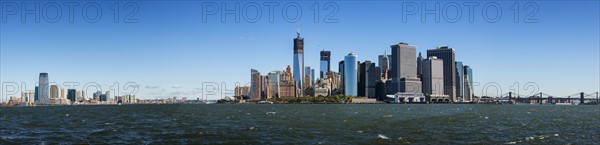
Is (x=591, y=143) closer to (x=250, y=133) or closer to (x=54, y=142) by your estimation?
(x=250, y=133)

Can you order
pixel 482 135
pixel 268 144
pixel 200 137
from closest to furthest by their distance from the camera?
pixel 268 144 → pixel 200 137 → pixel 482 135

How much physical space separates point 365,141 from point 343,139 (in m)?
2.72

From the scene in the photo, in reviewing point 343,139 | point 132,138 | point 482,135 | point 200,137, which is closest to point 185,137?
point 200,137

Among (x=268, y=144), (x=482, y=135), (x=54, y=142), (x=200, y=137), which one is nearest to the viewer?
(x=268, y=144)

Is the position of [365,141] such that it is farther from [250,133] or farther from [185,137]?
[185,137]

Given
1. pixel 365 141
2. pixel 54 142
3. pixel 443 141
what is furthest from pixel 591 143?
pixel 54 142

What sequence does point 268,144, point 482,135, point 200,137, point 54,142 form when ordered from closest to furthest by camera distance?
point 268,144, point 54,142, point 200,137, point 482,135

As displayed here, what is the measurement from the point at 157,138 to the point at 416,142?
95.8 ft

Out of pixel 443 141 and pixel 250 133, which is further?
pixel 250 133

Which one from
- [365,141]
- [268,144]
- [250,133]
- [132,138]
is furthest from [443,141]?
[132,138]

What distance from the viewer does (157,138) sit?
61906mm

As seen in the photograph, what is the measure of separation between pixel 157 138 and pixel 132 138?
9.78 ft

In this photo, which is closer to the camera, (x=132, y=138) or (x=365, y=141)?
(x=365, y=141)

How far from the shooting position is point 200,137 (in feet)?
206
